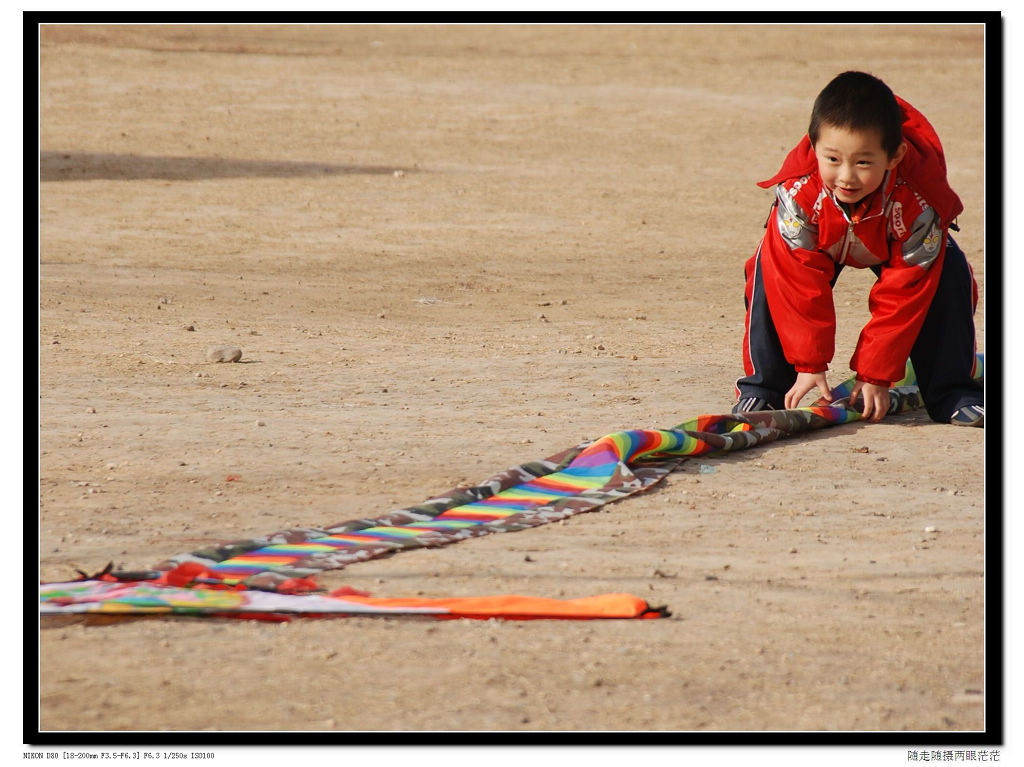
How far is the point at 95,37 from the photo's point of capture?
18.7 m

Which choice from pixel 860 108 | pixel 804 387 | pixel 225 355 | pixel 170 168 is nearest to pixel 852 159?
pixel 860 108

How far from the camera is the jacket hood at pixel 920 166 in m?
4.77

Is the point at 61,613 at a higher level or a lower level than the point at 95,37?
lower

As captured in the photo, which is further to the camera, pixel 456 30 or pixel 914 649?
pixel 456 30

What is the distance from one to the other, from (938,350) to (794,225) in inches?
28.9

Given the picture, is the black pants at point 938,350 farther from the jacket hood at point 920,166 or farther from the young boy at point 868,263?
the jacket hood at point 920,166

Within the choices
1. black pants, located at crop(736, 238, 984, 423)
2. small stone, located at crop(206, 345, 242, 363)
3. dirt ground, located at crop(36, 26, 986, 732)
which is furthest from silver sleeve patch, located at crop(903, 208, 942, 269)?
small stone, located at crop(206, 345, 242, 363)

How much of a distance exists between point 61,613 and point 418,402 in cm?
242

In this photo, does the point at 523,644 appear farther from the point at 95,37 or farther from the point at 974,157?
the point at 95,37

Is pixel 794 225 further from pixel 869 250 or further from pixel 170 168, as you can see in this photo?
pixel 170 168

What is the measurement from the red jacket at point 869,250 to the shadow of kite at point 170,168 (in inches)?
301

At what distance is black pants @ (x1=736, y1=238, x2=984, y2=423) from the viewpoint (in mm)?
5129

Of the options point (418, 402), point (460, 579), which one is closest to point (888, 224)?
point (418, 402)

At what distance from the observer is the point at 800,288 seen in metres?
5.05
